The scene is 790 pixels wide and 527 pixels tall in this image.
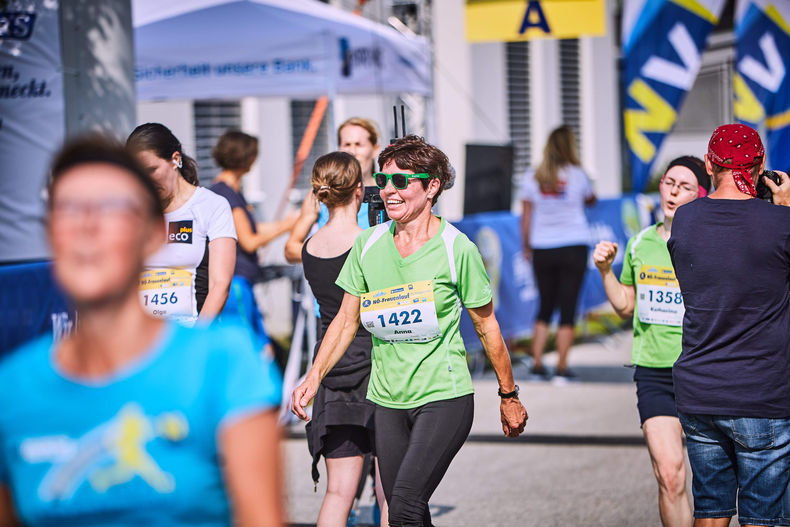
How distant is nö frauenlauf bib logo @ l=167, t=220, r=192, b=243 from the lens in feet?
14.6

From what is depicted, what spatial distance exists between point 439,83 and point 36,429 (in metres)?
16.6

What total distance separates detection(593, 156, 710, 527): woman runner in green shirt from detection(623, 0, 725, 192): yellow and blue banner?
3620 millimetres

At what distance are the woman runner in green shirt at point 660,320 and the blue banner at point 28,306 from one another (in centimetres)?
309

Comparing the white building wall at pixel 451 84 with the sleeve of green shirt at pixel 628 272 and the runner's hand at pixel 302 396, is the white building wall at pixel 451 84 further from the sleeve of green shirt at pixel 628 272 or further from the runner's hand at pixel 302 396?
the runner's hand at pixel 302 396

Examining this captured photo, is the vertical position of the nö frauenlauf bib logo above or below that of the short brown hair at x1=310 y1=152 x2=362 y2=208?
below

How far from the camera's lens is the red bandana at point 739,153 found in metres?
3.78

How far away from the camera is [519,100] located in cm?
2095

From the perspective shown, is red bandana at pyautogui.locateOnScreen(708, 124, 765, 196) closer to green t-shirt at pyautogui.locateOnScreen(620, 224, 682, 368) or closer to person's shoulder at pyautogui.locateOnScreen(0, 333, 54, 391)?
green t-shirt at pyautogui.locateOnScreen(620, 224, 682, 368)

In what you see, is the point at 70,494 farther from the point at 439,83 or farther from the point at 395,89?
the point at 439,83

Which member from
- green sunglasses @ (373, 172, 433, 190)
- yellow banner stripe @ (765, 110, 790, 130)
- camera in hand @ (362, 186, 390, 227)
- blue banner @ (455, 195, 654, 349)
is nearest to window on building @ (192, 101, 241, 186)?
blue banner @ (455, 195, 654, 349)

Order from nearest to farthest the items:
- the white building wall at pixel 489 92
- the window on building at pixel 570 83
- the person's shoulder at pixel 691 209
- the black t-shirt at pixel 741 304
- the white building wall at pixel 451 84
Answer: the black t-shirt at pixel 741 304
the person's shoulder at pixel 691 209
the white building wall at pixel 451 84
the white building wall at pixel 489 92
the window on building at pixel 570 83

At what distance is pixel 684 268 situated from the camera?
3.89m

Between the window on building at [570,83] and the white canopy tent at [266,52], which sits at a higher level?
the window on building at [570,83]

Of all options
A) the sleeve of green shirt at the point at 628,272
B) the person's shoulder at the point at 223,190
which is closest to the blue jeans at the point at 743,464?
the sleeve of green shirt at the point at 628,272
